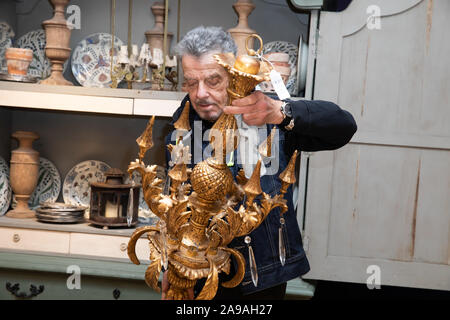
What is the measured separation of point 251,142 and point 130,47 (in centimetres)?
165

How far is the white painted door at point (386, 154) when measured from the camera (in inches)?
73.7

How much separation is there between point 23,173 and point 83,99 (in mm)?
445

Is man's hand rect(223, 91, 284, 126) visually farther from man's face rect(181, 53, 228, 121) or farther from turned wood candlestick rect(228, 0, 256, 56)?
turned wood candlestick rect(228, 0, 256, 56)

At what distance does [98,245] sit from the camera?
211cm

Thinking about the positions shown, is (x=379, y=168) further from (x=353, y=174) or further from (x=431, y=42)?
(x=431, y=42)

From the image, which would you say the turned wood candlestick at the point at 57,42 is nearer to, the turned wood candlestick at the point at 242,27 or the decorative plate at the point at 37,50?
the decorative plate at the point at 37,50

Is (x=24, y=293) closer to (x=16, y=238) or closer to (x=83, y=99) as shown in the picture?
(x=16, y=238)

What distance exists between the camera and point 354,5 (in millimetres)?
1873

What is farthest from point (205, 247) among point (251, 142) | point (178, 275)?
point (251, 142)

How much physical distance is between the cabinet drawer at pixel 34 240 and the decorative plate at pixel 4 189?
0.15 meters

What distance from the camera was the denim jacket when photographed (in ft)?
3.55
